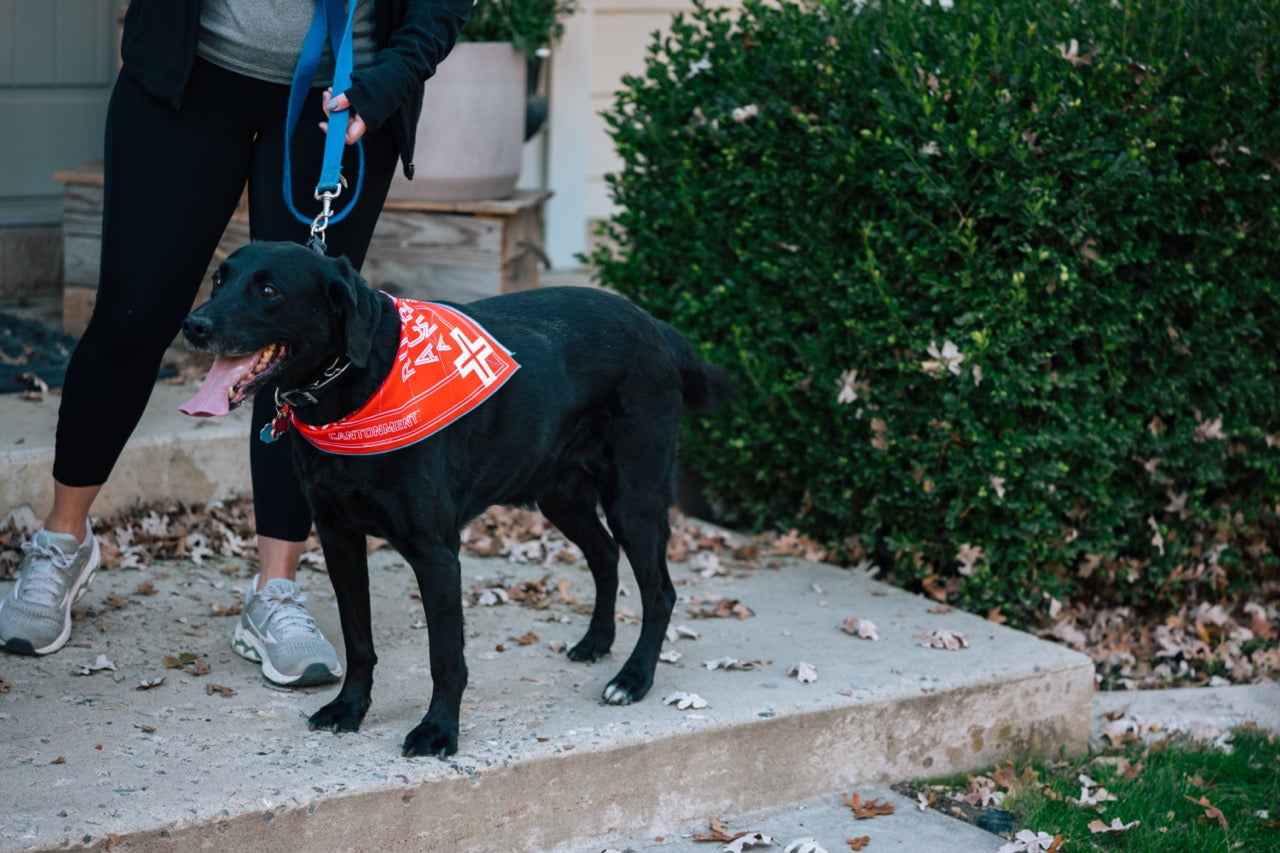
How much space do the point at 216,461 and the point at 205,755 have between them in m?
2.07

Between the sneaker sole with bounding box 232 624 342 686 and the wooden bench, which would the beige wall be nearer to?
the wooden bench

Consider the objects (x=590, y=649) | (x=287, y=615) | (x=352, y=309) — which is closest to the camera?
(x=352, y=309)

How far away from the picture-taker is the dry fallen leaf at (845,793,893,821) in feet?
11.9

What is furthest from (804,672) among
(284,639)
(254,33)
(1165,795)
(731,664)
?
(254,33)

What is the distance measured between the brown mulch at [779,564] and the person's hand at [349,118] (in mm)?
1688

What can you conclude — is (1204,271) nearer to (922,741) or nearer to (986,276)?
(986,276)

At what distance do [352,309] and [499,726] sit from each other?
3.65 feet

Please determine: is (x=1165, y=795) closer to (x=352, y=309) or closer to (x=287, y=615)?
(x=287, y=615)

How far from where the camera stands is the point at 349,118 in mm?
3303

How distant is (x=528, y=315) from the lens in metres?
3.52

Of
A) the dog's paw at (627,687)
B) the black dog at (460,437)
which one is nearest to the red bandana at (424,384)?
the black dog at (460,437)

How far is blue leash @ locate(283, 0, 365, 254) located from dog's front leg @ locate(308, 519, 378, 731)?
0.72 metres

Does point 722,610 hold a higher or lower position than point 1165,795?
higher

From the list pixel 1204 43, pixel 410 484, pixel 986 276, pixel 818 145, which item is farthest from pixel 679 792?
pixel 1204 43
